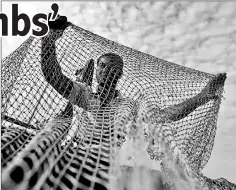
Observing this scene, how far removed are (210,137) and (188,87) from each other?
627 mm

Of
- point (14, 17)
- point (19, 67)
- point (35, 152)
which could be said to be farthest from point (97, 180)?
point (14, 17)

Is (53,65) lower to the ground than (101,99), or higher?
higher

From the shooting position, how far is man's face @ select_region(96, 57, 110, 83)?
2.66 metres

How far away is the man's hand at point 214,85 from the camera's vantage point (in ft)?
9.75

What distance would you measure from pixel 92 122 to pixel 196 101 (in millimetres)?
1509

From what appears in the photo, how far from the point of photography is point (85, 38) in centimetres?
277

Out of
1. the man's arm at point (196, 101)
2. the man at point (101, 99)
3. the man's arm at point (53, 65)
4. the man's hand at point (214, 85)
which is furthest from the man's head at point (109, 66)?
the man's hand at point (214, 85)

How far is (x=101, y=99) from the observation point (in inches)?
94.1

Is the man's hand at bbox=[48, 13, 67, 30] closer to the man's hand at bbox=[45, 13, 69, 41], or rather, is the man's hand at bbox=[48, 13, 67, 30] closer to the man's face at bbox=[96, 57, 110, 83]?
the man's hand at bbox=[45, 13, 69, 41]

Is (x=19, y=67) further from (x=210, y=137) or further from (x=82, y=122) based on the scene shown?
(x=210, y=137)

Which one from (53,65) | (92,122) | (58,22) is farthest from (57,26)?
(92,122)

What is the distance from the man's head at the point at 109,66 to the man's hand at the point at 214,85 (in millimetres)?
1098

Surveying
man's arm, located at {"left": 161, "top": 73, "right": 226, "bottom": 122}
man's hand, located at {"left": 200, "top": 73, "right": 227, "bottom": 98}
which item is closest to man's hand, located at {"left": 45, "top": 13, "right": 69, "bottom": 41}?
man's arm, located at {"left": 161, "top": 73, "right": 226, "bottom": 122}

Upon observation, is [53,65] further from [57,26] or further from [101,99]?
[101,99]
